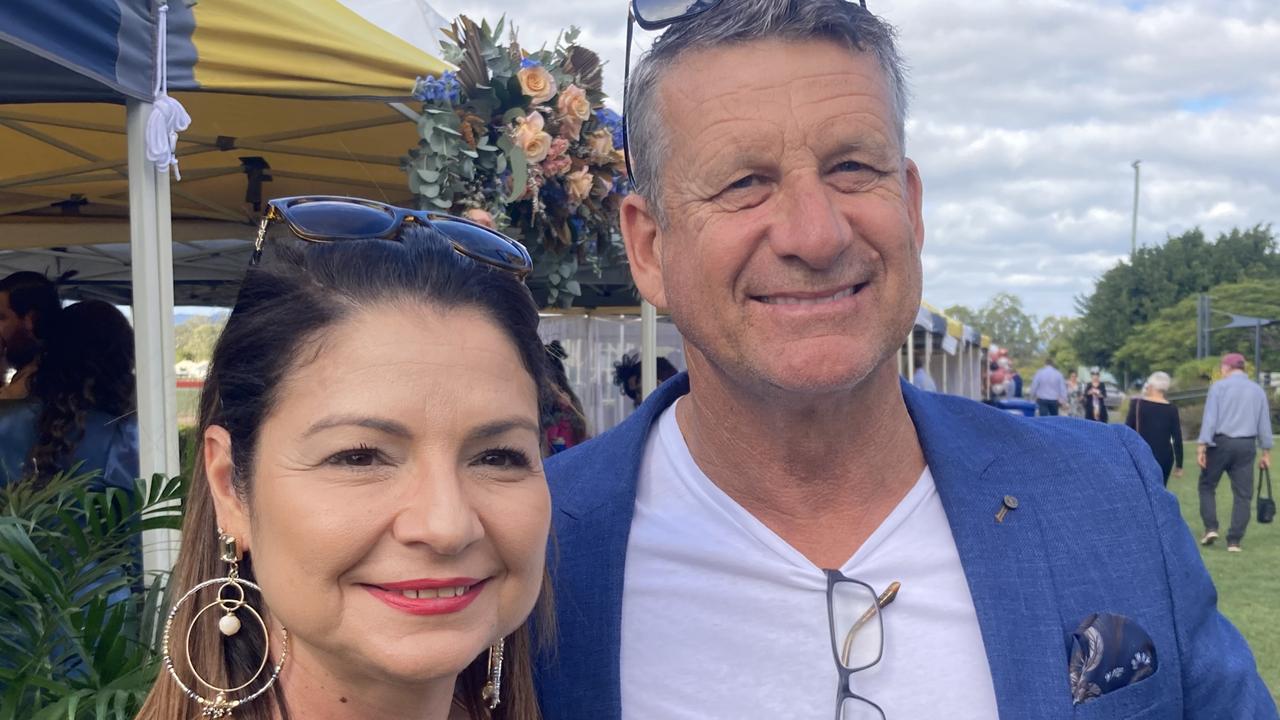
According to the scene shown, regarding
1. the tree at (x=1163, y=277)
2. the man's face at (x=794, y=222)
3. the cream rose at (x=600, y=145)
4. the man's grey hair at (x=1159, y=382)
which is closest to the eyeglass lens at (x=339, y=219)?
the man's face at (x=794, y=222)

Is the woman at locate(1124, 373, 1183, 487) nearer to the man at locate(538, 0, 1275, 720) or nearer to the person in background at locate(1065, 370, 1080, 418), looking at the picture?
the person in background at locate(1065, 370, 1080, 418)

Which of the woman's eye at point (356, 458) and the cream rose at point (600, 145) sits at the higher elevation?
the cream rose at point (600, 145)

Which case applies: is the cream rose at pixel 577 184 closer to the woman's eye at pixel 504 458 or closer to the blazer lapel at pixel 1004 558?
the blazer lapel at pixel 1004 558

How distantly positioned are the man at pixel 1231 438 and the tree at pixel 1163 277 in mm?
42993

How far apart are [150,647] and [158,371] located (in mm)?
1004

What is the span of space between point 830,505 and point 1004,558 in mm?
288

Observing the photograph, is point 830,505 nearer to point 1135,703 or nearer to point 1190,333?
point 1135,703

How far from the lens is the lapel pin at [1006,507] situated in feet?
6.12

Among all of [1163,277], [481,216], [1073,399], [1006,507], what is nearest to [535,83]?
[481,216]

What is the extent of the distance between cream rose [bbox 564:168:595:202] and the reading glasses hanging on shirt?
225 cm

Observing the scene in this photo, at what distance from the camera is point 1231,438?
1073 centimetres

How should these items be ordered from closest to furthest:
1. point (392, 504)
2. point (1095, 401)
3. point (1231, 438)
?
point (392, 504)
point (1231, 438)
point (1095, 401)

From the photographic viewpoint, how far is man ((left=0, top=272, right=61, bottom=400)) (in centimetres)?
410

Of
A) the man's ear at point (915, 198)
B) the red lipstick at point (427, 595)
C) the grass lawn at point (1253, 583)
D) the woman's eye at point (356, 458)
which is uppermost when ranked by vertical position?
the man's ear at point (915, 198)
